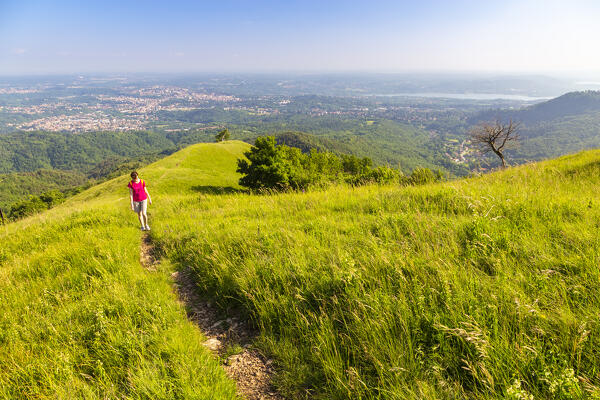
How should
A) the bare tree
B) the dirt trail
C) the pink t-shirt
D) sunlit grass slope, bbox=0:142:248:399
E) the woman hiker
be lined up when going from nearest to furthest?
sunlit grass slope, bbox=0:142:248:399, the dirt trail, the woman hiker, the pink t-shirt, the bare tree

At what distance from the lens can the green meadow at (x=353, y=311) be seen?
85.6 inches

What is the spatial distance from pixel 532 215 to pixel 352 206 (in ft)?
12.1

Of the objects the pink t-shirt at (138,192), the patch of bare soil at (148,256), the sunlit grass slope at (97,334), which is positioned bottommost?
the patch of bare soil at (148,256)

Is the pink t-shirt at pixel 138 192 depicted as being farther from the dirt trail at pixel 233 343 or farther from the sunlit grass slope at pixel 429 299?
the dirt trail at pixel 233 343

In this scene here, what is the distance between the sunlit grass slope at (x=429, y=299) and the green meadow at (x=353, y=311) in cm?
2

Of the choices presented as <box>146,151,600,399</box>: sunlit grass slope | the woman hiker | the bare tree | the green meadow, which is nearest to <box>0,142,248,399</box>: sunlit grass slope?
the green meadow

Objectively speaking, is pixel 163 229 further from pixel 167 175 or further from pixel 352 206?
pixel 167 175

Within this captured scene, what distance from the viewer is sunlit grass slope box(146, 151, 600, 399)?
2.09 m

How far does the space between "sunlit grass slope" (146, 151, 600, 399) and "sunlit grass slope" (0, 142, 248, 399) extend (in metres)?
0.81

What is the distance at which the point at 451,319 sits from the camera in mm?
2502

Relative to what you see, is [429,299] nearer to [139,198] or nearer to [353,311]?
[353,311]

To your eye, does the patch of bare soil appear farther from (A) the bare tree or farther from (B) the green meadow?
(A) the bare tree

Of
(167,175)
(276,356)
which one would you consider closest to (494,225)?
(276,356)

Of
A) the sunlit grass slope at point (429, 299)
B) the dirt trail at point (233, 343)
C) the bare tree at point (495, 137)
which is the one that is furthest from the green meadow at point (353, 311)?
the bare tree at point (495, 137)
